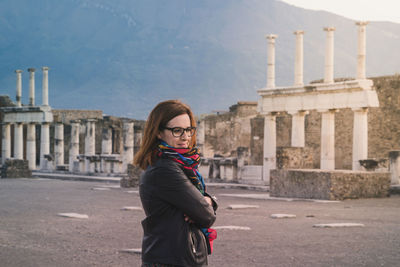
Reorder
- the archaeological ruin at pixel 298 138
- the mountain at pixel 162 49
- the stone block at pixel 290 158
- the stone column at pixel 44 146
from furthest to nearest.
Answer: the mountain at pixel 162 49, the stone column at pixel 44 146, the stone block at pixel 290 158, the archaeological ruin at pixel 298 138

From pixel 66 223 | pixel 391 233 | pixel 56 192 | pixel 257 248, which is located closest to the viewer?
pixel 257 248

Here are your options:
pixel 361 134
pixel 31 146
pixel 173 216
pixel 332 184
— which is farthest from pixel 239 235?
pixel 31 146

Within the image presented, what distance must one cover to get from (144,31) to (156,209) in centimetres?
15707

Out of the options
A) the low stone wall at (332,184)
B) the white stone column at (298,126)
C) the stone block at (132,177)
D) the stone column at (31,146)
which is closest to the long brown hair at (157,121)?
the low stone wall at (332,184)

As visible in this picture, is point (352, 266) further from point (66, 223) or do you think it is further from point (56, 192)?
point (56, 192)

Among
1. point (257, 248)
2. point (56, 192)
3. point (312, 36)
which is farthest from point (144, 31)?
point (257, 248)

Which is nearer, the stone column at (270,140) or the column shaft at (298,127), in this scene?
the column shaft at (298,127)

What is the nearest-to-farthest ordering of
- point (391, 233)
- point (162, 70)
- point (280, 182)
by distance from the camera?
point (391, 233)
point (280, 182)
point (162, 70)

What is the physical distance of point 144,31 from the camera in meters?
157

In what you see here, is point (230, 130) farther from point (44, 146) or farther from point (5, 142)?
point (5, 142)

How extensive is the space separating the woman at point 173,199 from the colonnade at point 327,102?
1581 cm

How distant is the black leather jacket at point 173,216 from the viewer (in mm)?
2916

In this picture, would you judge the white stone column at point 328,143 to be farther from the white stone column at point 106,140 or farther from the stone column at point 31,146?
the stone column at point 31,146

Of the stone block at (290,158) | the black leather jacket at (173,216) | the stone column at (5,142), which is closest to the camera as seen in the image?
the black leather jacket at (173,216)
